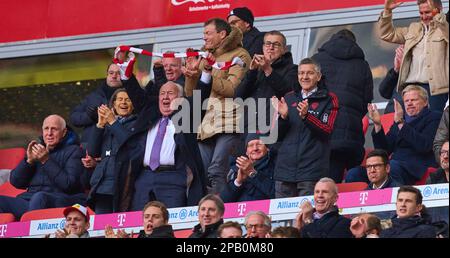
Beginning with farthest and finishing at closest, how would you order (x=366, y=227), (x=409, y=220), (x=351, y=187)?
(x=351, y=187) < (x=366, y=227) < (x=409, y=220)

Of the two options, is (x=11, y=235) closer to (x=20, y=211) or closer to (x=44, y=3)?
(x=20, y=211)

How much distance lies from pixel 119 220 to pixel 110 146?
71 centimetres

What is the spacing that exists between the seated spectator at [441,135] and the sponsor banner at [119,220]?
259 centimetres

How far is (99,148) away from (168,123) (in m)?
0.84

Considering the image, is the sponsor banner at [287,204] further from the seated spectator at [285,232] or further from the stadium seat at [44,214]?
the stadium seat at [44,214]

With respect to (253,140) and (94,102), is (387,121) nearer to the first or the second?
(253,140)

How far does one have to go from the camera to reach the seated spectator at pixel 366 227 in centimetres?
1234

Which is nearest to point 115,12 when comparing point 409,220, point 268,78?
point 268,78

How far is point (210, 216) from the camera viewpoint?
12984 millimetres

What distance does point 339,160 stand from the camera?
13352 mm

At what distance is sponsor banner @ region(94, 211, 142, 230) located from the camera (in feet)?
45.5

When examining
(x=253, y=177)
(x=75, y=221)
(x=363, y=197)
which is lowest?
(x=363, y=197)
